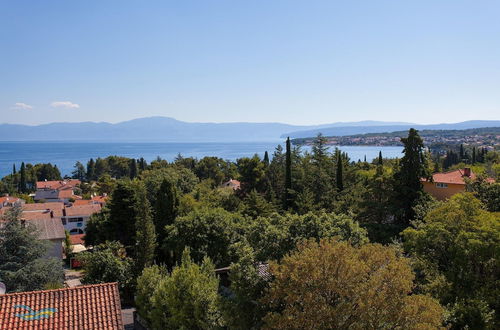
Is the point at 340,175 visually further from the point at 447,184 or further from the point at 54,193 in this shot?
the point at 54,193

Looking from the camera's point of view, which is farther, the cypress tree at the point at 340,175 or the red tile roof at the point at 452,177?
the cypress tree at the point at 340,175

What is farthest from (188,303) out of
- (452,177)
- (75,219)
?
(75,219)

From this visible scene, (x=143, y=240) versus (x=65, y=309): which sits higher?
(x=65, y=309)

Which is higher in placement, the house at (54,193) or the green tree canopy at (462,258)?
the green tree canopy at (462,258)

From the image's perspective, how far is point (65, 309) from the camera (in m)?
11.3

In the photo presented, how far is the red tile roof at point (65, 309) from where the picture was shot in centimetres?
1087

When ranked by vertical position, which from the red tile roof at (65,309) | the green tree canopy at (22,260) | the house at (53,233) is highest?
the red tile roof at (65,309)

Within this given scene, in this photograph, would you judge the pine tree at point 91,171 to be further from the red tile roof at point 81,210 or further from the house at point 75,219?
the house at point 75,219

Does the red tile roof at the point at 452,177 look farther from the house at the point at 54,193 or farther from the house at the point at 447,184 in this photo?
the house at the point at 54,193

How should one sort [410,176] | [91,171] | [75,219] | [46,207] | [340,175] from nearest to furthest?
[410,176] → [340,175] → [75,219] → [46,207] → [91,171]

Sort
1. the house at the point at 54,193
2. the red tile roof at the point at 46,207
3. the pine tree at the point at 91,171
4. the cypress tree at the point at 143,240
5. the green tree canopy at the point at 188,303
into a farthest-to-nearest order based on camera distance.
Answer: the pine tree at the point at 91,171, the house at the point at 54,193, the red tile roof at the point at 46,207, the cypress tree at the point at 143,240, the green tree canopy at the point at 188,303

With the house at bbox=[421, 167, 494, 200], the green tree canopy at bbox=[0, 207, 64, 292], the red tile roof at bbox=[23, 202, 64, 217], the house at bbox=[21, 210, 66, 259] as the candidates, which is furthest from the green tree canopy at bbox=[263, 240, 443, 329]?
the red tile roof at bbox=[23, 202, 64, 217]

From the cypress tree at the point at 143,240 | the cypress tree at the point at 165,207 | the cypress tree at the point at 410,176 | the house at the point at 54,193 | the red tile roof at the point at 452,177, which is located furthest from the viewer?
the house at the point at 54,193

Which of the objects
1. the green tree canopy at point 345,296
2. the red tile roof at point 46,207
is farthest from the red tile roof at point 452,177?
the red tile roof at point 46,207
